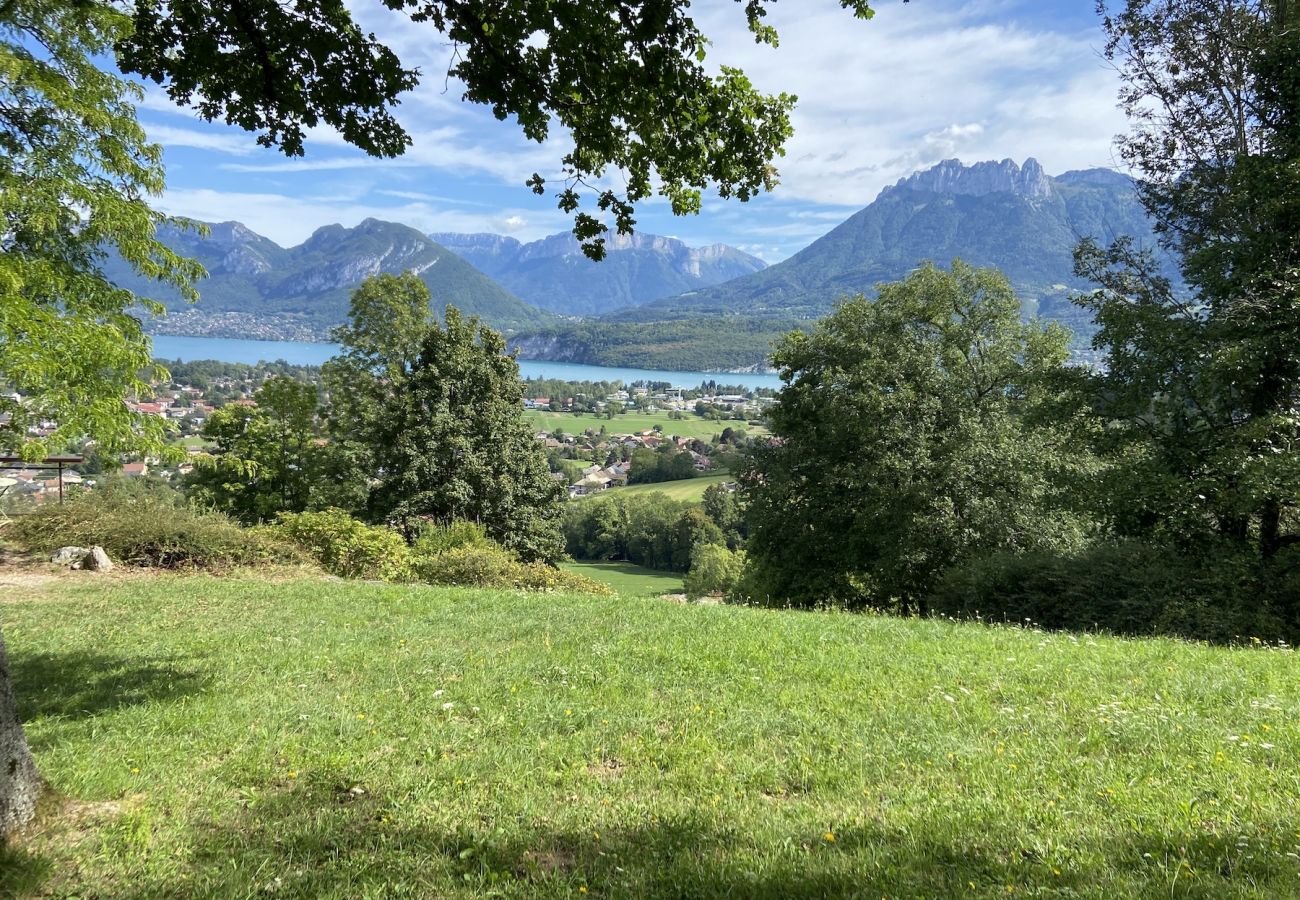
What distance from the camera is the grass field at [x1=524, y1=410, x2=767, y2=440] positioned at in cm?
12000

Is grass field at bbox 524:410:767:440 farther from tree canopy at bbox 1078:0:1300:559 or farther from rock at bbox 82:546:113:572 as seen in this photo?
rock at bbox 82:546:113:572

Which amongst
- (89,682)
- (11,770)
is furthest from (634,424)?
(11,770)

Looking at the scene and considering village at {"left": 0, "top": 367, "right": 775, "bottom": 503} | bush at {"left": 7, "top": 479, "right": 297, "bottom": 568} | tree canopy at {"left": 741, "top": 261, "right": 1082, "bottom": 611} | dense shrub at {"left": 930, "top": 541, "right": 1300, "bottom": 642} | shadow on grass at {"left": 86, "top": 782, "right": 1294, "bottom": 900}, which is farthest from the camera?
tree canopy at {"left": 741, "top": 261, "right": 1082, "bottom": 611}

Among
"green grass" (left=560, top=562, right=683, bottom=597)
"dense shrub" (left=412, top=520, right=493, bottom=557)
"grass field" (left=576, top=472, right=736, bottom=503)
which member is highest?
"dense shrub" (left=412, top=520, right=493, bottom=557)

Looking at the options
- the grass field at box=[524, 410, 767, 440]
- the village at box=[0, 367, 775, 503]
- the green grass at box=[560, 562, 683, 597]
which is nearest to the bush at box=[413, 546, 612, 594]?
the village at box=[0, 367, 775, 503]

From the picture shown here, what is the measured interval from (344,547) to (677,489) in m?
71.3

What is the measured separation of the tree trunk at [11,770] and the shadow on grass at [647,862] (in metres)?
0.85

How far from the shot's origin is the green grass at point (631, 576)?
52.2 meters

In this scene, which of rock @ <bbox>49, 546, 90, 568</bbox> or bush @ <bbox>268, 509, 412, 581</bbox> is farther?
bush @ <bbox>268, 509, 412, 581</bbox>

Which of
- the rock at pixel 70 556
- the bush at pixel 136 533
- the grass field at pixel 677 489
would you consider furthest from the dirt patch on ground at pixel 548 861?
the grass field at pixel 677 489

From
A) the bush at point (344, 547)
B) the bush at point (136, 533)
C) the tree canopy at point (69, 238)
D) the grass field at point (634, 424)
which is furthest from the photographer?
the grass field at point (634, 424)

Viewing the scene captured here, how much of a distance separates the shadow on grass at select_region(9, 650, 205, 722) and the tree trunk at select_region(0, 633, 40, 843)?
1.97 meters

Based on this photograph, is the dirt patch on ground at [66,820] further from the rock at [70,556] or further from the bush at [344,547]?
the bush at [344,547]

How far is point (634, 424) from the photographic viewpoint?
429 feet
